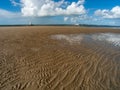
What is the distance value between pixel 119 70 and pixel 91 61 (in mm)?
1907

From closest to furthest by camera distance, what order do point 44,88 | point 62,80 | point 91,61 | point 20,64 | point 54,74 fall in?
point 44,88 < point 62,80 < point 54,74 < point 20,64 < point 91,61

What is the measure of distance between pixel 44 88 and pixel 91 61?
4.44 metres

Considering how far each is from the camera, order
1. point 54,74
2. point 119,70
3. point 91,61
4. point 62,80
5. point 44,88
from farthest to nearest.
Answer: point 91,61, point 119,70, point 54,74, point 62,80, point 44,88

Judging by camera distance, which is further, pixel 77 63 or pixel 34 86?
pixel 77 63

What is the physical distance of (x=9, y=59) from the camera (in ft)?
28.7

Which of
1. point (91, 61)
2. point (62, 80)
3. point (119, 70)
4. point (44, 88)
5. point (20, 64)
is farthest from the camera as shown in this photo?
point (91, 61)

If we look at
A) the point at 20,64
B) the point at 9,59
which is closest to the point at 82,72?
the point at 20,64

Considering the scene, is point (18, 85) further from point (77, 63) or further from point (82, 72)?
point (77, 63)

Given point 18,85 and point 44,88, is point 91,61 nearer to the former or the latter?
point 44,88

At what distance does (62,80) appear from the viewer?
19.6 ft

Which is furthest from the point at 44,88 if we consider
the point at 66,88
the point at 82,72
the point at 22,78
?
the point at 82,72

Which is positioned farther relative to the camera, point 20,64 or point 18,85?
point 20,64

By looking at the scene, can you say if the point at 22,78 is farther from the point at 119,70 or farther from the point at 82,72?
the point at 119,70

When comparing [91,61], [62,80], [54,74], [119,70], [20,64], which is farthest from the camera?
[91,61]
